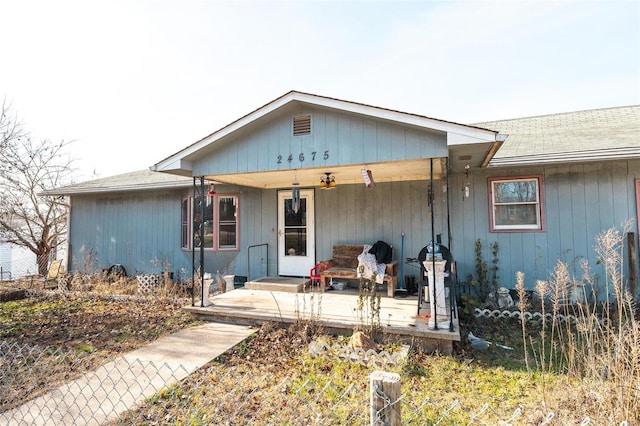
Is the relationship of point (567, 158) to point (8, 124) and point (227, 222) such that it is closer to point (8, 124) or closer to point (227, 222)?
point (227, 222)

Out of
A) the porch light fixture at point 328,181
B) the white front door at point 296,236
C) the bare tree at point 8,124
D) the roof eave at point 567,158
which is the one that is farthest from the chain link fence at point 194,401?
the bare tree at point 8,124

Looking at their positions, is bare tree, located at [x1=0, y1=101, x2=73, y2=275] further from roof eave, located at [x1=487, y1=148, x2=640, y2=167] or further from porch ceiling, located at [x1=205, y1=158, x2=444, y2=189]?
roof eave, located at [x1=487, y1=148, x2=640, y2=167]

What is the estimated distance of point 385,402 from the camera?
4.72 feet

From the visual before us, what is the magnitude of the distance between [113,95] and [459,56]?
9.99 m

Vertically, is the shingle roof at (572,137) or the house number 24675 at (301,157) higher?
the shingle roof at (572,137)

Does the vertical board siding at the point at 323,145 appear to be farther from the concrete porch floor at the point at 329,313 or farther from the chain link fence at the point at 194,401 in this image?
the chain link fence at the point at 194,401

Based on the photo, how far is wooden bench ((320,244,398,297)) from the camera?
639cm

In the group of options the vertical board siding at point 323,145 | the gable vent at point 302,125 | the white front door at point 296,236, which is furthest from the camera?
the white front door at point 296,236

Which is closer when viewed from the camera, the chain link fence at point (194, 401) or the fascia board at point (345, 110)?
the chain link fence at point (194, 401)

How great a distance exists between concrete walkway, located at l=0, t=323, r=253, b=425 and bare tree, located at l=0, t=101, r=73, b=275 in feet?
31.5

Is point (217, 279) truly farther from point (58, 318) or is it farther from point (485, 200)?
point (485, 200)

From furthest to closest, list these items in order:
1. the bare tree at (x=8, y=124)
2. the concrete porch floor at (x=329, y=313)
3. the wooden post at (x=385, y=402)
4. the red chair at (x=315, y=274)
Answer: the bare tree at (x=8, y=124) → the red chair at (x=315, y=274) → the concrete porch floor at (x=329, y=313) → the wooden post at (x=385, y=402)

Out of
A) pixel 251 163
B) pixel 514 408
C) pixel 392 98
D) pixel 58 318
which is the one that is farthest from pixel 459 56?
pixel 58 318

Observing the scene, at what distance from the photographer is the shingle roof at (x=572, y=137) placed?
216 inches
